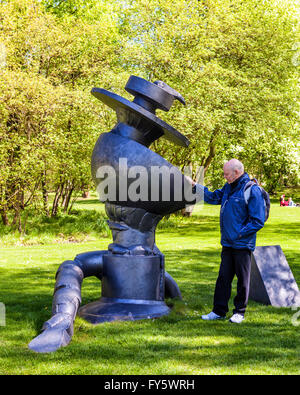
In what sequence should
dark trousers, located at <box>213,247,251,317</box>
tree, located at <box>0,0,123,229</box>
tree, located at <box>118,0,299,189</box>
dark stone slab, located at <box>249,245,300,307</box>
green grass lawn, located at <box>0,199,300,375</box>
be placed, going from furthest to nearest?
tree, located at <box>118,0,299,189</box>, tree, located at <box>0,0,123,229</box>, dark stone slab, located at <box>249,245,300,307</box>, dark trousers, located at <box>213,247,251,317</box>, green grass lawn, located at <box>0,199,300,375</box>

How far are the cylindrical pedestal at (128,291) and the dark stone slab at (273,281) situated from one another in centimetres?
159

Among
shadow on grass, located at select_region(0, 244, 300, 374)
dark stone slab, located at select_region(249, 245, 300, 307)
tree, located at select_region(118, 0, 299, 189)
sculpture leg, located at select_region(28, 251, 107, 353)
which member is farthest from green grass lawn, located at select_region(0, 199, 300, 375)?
tree, located at select_region(118, 0, 299, 189)

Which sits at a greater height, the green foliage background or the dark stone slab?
the green foliage background

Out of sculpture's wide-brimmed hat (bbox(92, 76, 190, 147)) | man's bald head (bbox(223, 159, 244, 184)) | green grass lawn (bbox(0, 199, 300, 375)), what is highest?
sculpture's wide-brimmed hat (bbox(92, 76, 190, 147))

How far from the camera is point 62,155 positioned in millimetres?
18109

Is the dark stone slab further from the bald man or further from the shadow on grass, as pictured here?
the bald man

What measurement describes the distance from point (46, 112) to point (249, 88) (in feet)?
27.9

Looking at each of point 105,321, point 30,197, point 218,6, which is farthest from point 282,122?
point 105,321

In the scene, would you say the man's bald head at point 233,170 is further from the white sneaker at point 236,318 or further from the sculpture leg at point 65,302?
the sculpture leg at point 65,302

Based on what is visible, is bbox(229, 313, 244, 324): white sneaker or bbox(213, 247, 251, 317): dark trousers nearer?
bbox(213, 247, 251, 317): dark trousers

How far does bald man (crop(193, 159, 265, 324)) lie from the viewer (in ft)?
18.7

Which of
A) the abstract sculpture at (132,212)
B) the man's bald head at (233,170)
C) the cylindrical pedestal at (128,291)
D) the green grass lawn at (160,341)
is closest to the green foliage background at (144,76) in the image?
the green grass lawn at (160,341)
